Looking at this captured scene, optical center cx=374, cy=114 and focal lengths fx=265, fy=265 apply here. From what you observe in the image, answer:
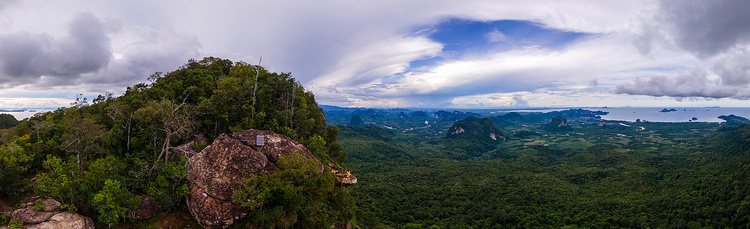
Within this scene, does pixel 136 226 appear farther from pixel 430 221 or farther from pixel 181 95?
pixel 430 221

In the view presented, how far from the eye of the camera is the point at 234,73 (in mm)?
41125

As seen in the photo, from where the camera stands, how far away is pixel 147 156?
85.9 feet

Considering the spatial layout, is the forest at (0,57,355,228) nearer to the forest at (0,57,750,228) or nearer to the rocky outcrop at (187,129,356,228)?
the forest at (0,57,750,228)

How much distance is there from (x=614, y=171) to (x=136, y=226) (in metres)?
123

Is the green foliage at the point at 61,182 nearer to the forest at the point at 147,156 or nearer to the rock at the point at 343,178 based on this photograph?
the forest at the point at 147,156

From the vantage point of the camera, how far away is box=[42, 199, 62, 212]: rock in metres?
19.0

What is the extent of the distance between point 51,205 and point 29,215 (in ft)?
3.75

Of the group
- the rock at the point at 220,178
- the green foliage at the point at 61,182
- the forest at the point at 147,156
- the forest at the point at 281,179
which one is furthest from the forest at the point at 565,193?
the green foliage at the point at 61,182

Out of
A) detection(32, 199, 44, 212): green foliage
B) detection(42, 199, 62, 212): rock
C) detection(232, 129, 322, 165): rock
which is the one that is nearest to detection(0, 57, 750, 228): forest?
detection(42, 199, 62, 212): rock

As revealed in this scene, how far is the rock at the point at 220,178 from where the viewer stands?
72.8 ft

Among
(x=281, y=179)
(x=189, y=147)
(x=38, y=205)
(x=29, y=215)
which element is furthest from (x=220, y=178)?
(x=29, y=215)

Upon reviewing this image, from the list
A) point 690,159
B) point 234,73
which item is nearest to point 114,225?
point 234,73

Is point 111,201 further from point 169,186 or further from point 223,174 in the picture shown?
point 223,174

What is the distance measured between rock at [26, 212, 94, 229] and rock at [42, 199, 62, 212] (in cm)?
78
